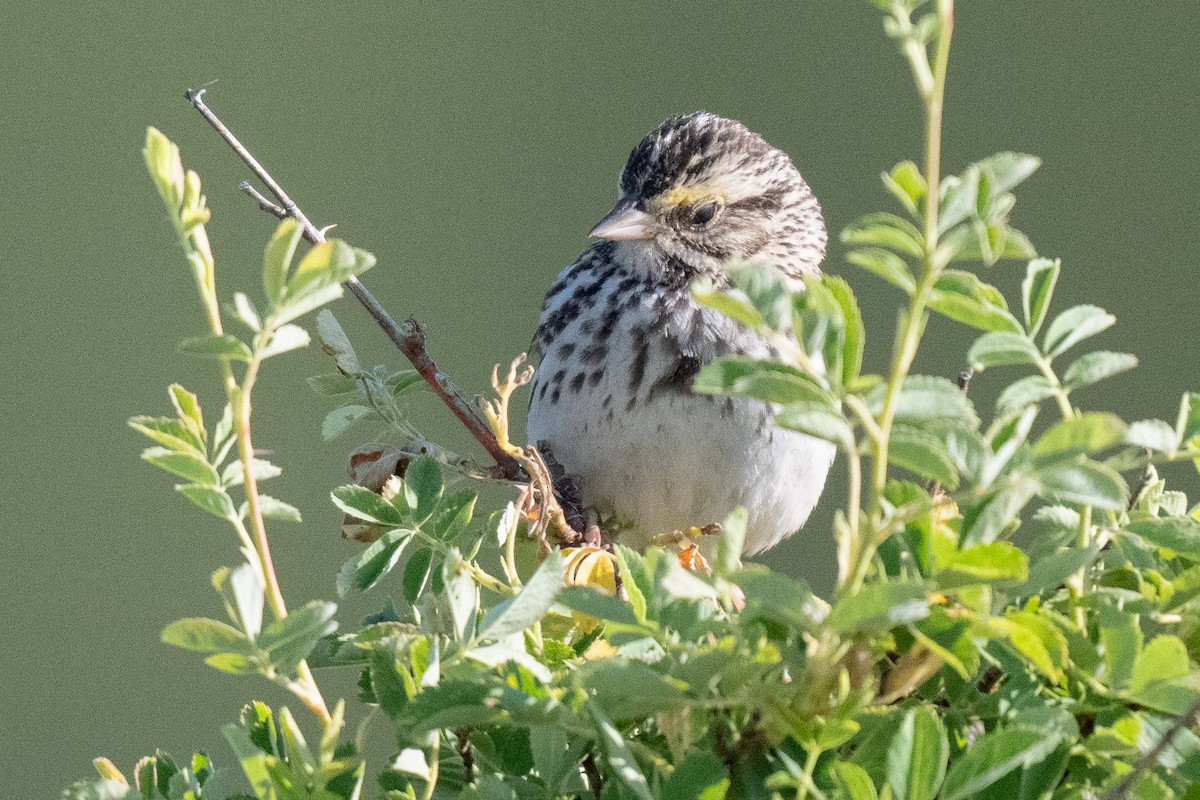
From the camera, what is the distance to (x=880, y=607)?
0.39 m

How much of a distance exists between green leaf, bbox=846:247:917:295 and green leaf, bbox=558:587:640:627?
0.13 metres

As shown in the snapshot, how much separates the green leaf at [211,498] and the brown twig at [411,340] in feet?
0.83

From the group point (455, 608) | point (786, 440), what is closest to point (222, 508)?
point (455, 608)

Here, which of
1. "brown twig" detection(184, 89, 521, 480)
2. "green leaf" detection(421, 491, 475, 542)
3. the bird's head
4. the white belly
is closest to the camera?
"green leaf" detection(421, 491, 475, 542)

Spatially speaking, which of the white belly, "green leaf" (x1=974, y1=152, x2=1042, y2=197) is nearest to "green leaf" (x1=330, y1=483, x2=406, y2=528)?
"green leaf" (x1=974, y1=152, x2=1042, y2=197)

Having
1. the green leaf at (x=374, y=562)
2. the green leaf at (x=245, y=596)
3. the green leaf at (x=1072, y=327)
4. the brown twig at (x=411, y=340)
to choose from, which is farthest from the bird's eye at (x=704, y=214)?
the green leaf at (x=245, y=596)

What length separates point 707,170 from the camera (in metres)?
1.73

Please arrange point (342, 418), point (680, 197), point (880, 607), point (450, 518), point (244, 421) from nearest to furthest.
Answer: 1. point (880, 607)
2. point (244, 421)
3. point (450, 518)
4. point (342, 418)
5. point (680, 197)

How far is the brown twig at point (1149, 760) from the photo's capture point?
1.41 ft

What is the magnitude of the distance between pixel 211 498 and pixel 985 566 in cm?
25

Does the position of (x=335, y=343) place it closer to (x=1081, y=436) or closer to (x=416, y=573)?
(x=416, y=573)

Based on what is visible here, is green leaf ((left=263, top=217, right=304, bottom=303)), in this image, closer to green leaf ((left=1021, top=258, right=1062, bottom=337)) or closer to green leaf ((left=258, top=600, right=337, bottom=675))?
green leaf ((left=258, top=600, right=337, bottom=675))

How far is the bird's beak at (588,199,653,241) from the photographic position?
161 cm

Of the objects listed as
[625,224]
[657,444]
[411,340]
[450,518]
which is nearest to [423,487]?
[450,518]
